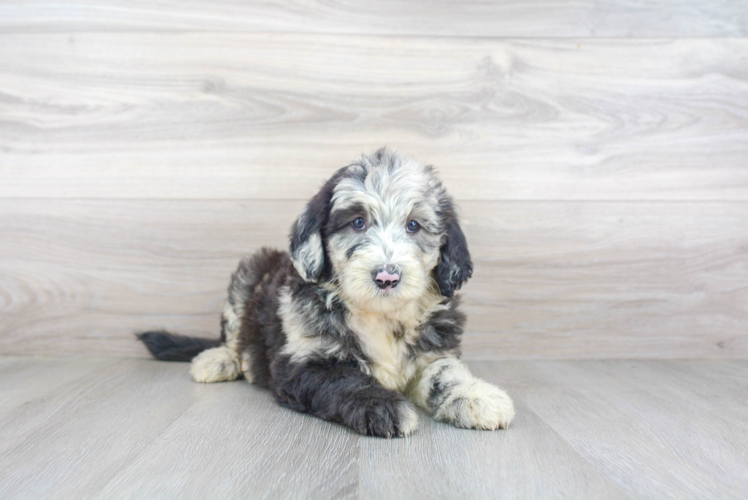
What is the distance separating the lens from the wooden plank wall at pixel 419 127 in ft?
9.91

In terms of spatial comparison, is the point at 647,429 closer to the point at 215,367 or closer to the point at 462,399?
the point at 462,399

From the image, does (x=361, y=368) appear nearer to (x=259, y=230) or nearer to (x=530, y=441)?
(x=530, y=441)

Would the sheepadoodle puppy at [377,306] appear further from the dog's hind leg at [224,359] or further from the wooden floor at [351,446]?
the dog's hind leg at [224,359]

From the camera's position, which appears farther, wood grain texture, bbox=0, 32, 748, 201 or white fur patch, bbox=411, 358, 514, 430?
wood grain texture, bbox=0, 32, 748, 201

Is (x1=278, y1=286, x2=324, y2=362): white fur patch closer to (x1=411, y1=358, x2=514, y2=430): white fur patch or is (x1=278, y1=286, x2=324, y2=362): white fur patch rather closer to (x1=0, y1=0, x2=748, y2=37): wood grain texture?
(x1=411, y1=358, x2=514, y2=430): white fur patch

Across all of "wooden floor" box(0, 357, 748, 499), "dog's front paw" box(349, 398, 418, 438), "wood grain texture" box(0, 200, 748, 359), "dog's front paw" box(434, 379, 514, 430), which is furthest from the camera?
"wood grain texture" box(0, 200, 748, 359)

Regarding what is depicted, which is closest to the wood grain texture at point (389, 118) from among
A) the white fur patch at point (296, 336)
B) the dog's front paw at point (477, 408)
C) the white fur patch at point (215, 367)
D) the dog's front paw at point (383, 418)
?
the white fur patch at point (215, 367)

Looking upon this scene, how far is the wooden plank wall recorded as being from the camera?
3020mm

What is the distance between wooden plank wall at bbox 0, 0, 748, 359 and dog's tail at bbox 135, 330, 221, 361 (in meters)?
0.45

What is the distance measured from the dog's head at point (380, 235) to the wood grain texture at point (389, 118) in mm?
884

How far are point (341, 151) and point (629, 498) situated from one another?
2145 mm

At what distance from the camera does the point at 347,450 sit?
1.67m

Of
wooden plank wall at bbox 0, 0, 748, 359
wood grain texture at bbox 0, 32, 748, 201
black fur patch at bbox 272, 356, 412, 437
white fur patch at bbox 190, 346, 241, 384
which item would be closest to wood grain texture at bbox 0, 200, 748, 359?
wooden plank wall at bbox 0, 0, 748, 359

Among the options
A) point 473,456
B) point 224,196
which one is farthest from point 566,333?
point 224,196
